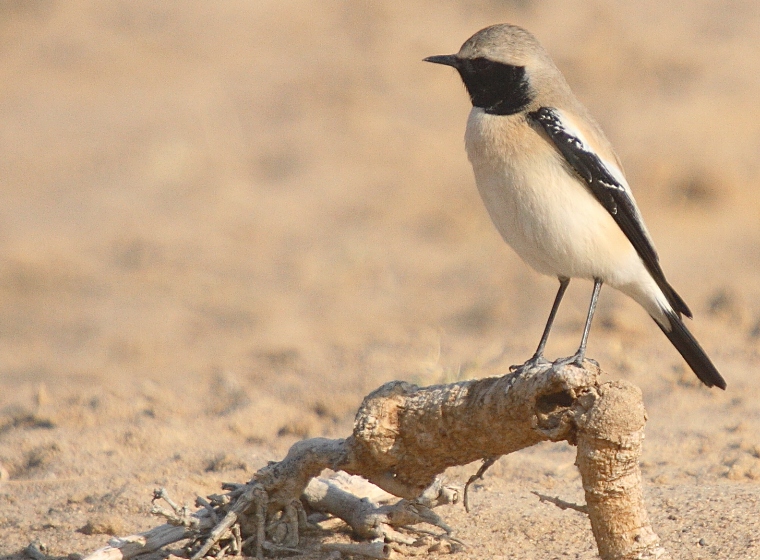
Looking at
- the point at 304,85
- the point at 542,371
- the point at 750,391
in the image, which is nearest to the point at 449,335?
the point at 750,391

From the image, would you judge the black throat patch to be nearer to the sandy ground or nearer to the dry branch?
the dry branch

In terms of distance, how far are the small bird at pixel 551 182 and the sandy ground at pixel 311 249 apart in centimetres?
116

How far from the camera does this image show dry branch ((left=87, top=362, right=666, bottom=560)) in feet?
13.5

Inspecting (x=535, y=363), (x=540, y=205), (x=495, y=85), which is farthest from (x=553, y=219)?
(x=495, y=85)

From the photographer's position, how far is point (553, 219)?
17.7ft

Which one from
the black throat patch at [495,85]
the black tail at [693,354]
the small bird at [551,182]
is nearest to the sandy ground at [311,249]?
the black tail at [693,354]

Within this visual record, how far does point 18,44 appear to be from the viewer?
17406 millimetres

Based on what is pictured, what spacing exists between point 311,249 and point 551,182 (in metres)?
7.11

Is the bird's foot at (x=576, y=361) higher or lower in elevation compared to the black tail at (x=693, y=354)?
lower

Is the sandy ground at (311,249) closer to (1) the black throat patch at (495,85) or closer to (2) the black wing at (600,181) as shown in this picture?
(2) the black wing at (600,181)

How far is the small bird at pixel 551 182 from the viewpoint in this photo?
5.42 meters

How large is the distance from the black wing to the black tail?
0.39ft

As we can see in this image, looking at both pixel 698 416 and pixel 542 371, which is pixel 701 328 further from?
pixel 542 371

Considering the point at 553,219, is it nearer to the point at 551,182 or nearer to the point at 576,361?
the point at 551,182
